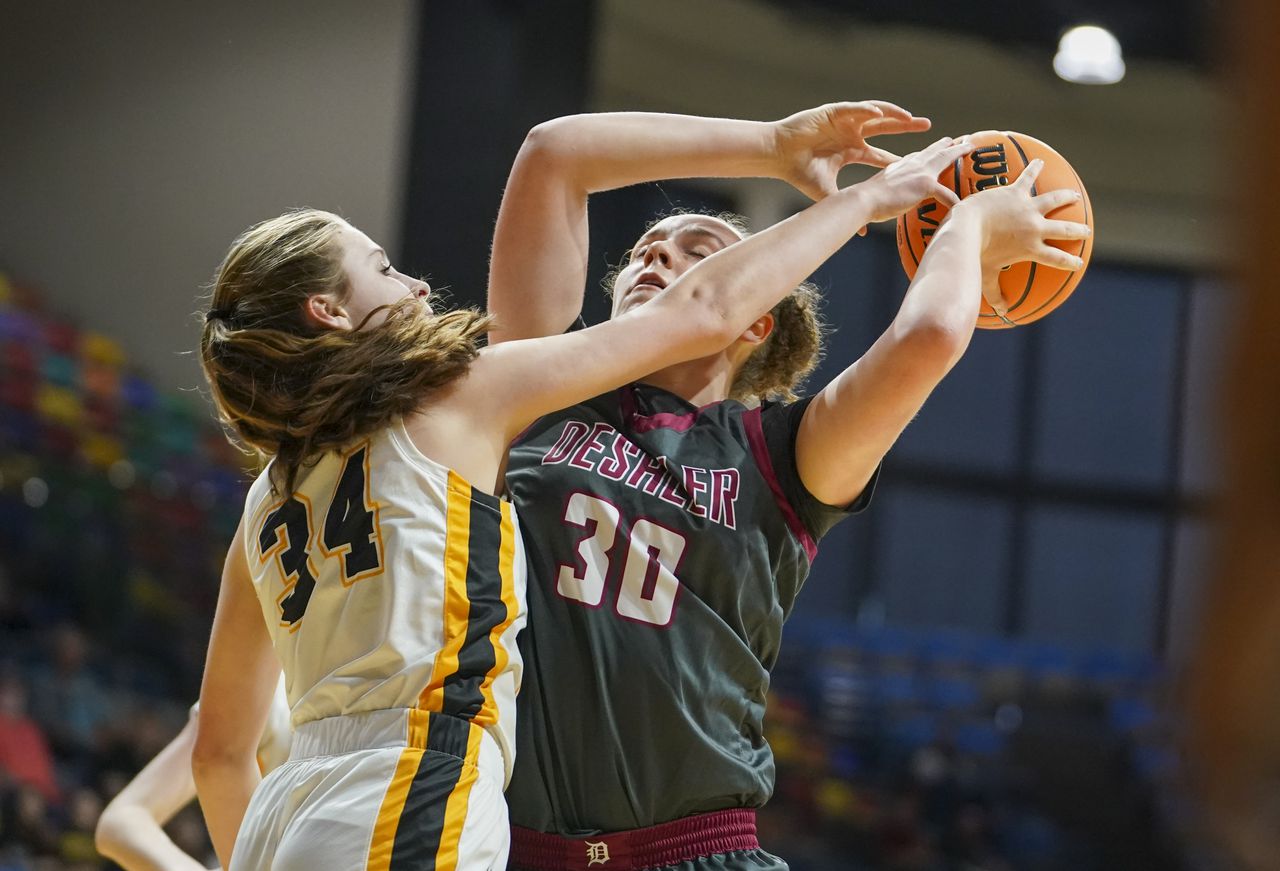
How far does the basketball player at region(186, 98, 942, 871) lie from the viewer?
1.96 meters

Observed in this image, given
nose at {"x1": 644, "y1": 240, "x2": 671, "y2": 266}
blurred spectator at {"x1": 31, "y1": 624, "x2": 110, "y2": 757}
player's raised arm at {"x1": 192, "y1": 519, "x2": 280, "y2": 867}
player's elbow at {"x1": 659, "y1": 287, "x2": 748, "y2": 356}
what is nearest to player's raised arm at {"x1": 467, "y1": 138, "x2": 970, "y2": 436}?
player's elbow at {"x1": 659, "y1": 287, "x2": 748, "y2": 356}

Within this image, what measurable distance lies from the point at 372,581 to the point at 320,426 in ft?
0.87

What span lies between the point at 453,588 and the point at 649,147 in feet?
3.26

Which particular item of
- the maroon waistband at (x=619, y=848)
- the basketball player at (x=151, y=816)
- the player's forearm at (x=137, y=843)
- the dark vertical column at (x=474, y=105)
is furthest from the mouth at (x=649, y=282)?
the dark vertical column at (x=474, y=105)

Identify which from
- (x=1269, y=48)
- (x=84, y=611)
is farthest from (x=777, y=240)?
(x=84, y=611)

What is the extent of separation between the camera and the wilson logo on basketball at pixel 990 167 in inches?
104

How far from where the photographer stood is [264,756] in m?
3.07

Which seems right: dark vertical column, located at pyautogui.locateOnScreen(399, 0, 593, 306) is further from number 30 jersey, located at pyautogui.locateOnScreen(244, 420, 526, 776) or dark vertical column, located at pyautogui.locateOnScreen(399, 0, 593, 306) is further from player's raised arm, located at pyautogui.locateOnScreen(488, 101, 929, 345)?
number 30 jersey, located at pyautogui.locateOnScreen(244, 420, 526, 776)

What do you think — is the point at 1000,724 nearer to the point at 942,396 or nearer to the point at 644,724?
the point at 942,396

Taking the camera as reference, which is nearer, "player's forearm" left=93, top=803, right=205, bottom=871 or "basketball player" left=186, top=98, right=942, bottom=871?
"basketball player" left=186, top=98, right=942, bottom=871

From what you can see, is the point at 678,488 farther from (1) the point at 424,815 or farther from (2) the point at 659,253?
(1) the point at 424,815

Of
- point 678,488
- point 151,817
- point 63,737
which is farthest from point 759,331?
point 63,737

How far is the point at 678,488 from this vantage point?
242 cm

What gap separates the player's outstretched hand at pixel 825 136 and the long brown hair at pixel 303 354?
2.47ft
